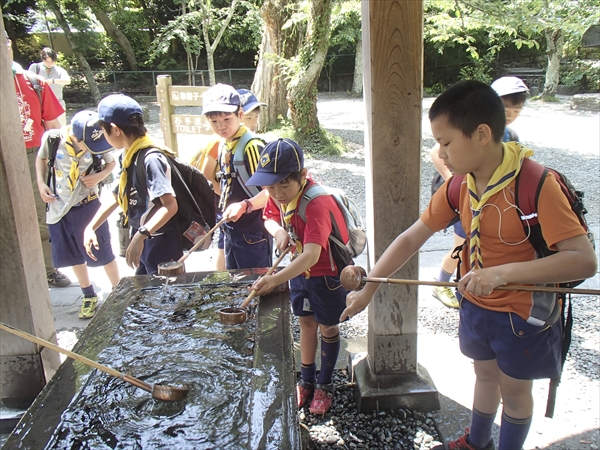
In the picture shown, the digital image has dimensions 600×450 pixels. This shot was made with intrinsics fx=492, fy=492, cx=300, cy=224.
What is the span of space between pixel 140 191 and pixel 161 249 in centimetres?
39

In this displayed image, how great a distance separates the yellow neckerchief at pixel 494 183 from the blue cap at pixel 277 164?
0.81 m

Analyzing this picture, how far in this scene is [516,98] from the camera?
320 centimetres

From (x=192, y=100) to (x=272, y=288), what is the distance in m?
3.78

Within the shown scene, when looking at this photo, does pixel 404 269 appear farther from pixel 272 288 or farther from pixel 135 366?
pixel 135 366

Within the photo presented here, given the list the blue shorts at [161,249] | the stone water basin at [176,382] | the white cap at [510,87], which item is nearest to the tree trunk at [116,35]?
the blue shorts at [161,249]

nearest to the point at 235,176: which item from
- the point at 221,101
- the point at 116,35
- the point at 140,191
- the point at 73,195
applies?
the point at 221,101

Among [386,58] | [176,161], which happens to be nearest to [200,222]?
[176,161]

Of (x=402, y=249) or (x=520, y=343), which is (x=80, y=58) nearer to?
(x=402, y=249)

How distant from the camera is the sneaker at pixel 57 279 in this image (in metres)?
4.47

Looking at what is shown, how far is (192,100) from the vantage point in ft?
17.9

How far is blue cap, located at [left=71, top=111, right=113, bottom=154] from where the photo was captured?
3252 millimetres

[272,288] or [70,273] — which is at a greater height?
[272,288]

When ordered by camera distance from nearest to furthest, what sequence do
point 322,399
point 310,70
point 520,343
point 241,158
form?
point 520,343
point 322,399
point 241,158
point 310,70

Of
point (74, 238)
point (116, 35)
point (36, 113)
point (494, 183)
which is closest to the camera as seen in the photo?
point (494, 183)
